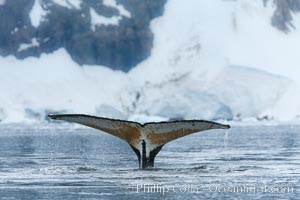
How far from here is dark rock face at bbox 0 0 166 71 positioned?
11375 cm

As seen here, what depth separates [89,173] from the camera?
22.9 m

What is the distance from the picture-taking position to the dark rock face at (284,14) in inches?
4478

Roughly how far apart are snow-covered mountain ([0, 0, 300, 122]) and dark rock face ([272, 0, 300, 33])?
5.6 inches

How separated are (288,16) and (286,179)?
9782 cm

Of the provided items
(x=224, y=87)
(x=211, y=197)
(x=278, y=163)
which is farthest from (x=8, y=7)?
(x=211, y=197)

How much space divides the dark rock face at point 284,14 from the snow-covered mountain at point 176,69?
5.6 inches

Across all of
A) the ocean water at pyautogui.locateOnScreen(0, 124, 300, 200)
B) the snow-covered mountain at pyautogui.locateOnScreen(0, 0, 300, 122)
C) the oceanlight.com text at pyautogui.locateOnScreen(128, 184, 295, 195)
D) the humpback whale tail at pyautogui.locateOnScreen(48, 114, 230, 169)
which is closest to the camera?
the ocean water at pyautogui.locateOnScreen(0, 124, 300, 200)

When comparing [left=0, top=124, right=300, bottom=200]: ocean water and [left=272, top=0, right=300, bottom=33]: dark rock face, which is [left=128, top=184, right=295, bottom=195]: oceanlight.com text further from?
[left=272, top=0, right=300, bottom=33]: dark rock face

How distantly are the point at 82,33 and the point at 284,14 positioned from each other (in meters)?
27.3

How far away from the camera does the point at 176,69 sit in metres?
106

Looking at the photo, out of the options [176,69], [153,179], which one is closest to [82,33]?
[176,69]

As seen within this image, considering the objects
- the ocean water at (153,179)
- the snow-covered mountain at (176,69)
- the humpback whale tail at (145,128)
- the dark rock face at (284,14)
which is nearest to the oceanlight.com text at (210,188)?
the ocean water at (153,179)

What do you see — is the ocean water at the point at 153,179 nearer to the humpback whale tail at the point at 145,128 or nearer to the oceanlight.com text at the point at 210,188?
the oceanlight.com text at the point at 210,188

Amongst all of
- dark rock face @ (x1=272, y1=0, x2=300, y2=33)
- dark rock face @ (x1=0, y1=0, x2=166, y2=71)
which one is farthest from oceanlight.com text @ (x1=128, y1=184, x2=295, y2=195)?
dark rock face @ (x1=272, y1=0, x2=300, y2=33)
